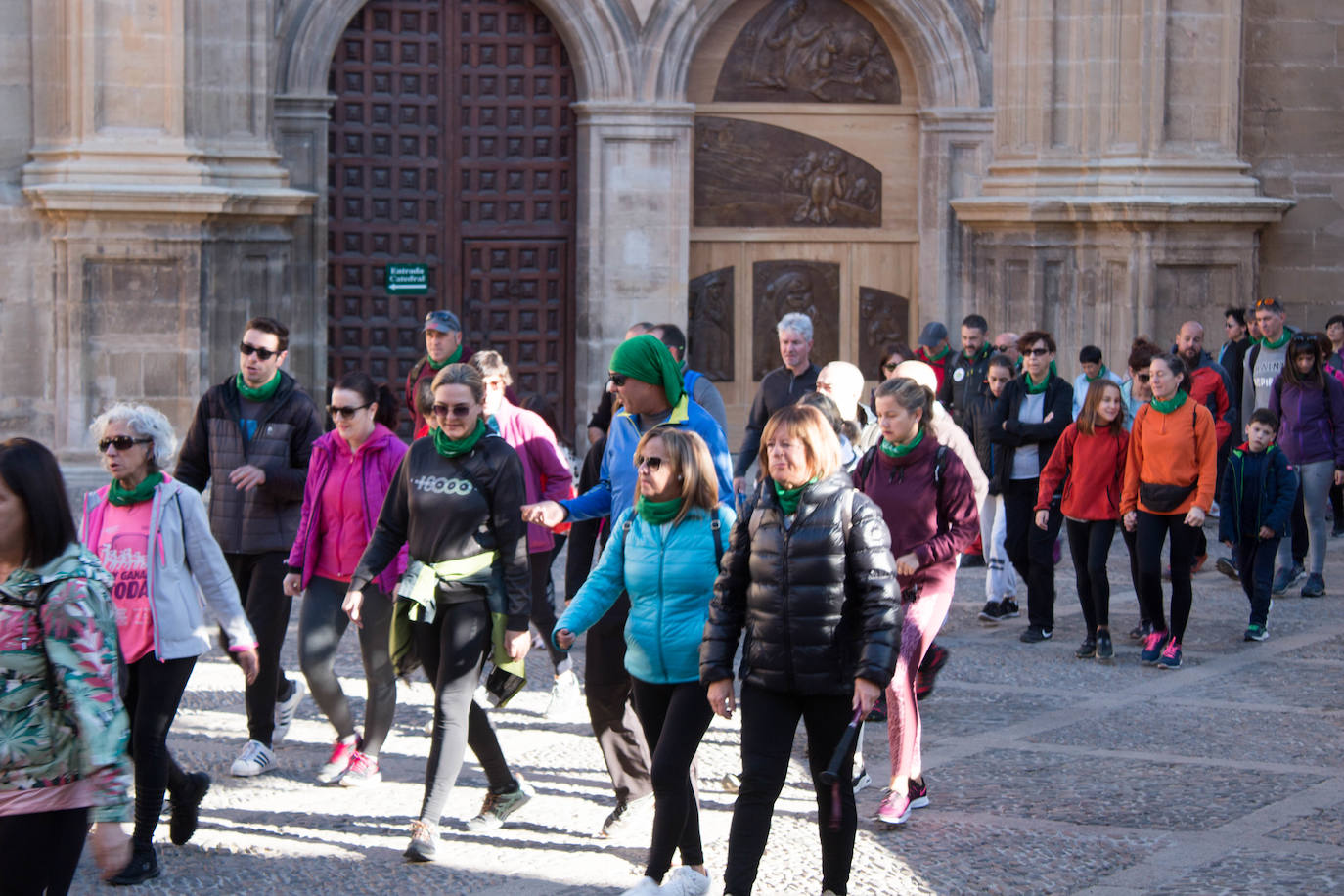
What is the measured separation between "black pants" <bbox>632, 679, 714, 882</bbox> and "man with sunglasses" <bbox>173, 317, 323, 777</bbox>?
2145 millimetres

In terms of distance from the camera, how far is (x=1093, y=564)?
33.6ft

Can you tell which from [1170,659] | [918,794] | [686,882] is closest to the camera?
[686,882]

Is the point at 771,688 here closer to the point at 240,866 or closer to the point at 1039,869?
the point at 1039,869

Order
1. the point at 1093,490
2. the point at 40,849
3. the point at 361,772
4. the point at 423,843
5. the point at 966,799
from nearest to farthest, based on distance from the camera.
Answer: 1. the point at 40,849
2. the point at 423,843
3. the point at 966,799
4. the point at 361,772
5. the point at 1093,490

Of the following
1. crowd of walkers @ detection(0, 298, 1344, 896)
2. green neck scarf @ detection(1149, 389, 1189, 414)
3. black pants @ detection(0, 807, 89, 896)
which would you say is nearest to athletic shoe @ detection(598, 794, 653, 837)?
crowd of walkers @ detection(0, 298, 1344, 896)

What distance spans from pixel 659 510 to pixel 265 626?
2.28 m

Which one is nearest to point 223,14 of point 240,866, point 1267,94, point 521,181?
point 521,181

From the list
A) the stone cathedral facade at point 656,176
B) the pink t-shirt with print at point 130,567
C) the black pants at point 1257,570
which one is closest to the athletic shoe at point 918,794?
the pink t-shirt with print at point 130,567

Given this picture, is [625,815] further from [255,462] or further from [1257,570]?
[1257,570]

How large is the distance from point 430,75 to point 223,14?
6.48ft

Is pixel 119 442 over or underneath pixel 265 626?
over

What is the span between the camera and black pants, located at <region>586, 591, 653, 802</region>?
6.93m

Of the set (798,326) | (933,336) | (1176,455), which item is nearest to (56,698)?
(798,326)

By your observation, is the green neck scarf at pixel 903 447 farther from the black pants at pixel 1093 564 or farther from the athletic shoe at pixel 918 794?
the black pants at pixel 1093 564
